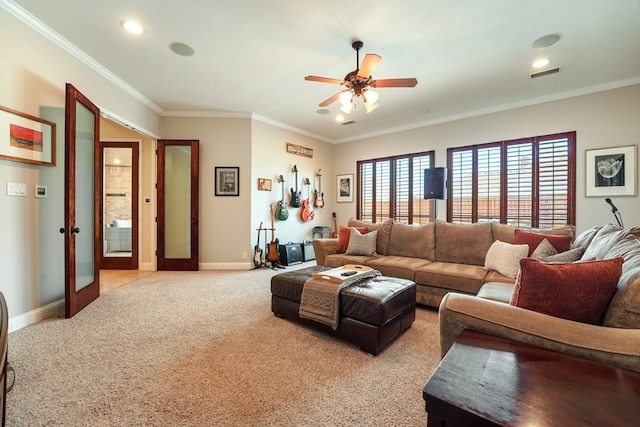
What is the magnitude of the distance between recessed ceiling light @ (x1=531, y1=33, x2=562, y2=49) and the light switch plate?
17.3 ft

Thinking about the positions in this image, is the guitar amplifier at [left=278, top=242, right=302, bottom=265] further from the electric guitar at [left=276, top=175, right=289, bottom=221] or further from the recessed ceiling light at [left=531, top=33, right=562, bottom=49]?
the recessed ceiling light at [left=531, top=33, right=562, bottom=49]

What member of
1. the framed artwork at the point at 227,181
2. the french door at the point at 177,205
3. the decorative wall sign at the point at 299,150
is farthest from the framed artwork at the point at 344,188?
the french door at the point at 177,205

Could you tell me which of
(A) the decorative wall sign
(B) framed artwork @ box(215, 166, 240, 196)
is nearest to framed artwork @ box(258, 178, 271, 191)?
(B) framed artwork @ box(215, 166, 240, 196)

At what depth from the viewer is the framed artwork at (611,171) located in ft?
11.7

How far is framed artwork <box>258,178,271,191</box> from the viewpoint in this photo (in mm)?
5188

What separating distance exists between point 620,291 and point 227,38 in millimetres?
3499

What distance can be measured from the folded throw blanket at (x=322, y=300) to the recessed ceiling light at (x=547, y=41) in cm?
306

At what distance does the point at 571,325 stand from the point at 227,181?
15.9 feet

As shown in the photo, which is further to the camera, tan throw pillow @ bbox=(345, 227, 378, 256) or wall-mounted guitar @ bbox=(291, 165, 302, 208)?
wall-mounted guitar @ bbox=(291, 165, 302, 208)

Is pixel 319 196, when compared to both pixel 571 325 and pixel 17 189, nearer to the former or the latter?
pixel 17 189

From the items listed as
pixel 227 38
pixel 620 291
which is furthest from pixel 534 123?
pixel 227 38

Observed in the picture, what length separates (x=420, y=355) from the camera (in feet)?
6.82

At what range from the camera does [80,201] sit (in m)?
3.08

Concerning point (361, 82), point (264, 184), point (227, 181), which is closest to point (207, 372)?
point (361, 82)
